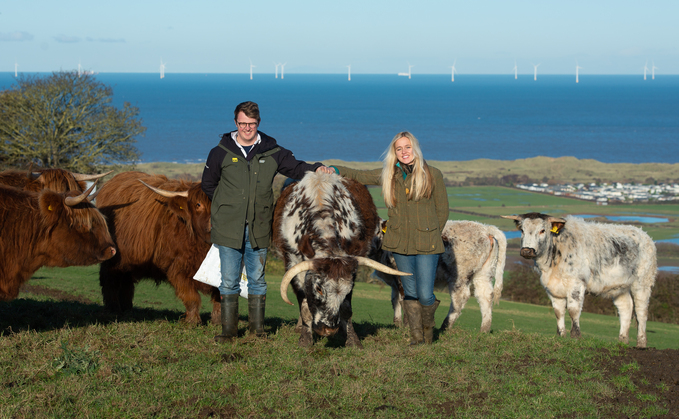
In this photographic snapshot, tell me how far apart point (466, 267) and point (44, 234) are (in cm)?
643

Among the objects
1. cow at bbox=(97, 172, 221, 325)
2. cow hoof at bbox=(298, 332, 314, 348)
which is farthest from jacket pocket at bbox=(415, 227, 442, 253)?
cow at bbox=(97, 172, 221, 325)

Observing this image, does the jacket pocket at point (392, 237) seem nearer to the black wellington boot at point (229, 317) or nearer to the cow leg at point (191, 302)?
the black wellington boot at point (229, 317)

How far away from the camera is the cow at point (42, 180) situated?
300 inches

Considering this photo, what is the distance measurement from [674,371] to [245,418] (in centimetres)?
441

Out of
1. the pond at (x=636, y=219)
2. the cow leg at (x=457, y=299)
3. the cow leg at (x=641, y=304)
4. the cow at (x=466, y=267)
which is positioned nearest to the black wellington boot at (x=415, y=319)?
the cow at (x=466, y=267)

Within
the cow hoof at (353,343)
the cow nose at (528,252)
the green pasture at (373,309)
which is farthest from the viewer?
the green pasture at (373,309)

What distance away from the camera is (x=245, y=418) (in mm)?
4562

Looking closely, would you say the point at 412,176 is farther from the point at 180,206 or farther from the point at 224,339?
the point at 180,206

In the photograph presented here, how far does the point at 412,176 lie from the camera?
21.8 feet

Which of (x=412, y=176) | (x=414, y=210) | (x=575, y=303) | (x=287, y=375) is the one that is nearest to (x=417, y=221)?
(x=414, y=210)

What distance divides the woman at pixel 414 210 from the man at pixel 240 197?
1216 millimetres

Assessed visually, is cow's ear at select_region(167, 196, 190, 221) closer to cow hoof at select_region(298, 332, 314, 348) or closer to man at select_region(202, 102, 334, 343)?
man at select_region(202, 102, 334, 343)

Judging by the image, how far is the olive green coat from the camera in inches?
264

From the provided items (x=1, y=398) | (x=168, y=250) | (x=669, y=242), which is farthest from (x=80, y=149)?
(x=669, y=242)
